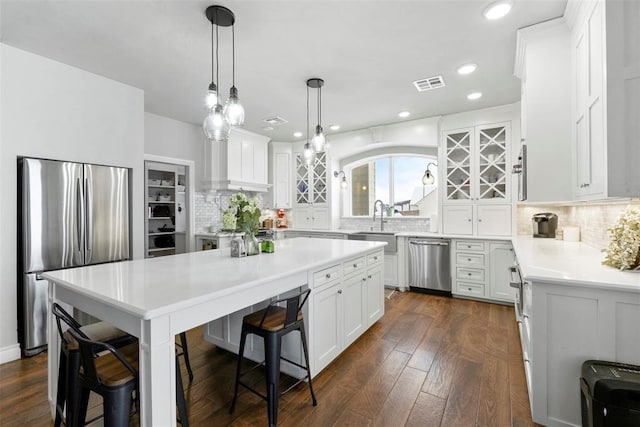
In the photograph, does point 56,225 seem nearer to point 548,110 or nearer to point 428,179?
point 548,110

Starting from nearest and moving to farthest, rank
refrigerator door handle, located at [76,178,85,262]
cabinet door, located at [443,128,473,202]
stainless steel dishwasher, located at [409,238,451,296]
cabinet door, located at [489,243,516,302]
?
refrigerator door handle, located at [76,178,85,262] → cabinet door, located at [489,243,516,302] → stainless steel dishwasher, located at [409,238,451,296] → cabinet door, located at [443,128,473,202]

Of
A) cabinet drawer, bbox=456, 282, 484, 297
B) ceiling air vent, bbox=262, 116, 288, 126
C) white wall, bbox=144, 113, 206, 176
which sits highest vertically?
ceiling air vent, bbox=262, 116, 288, 126

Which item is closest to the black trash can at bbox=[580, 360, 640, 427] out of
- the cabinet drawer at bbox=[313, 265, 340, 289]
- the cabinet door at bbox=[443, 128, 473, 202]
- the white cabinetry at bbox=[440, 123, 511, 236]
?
the cabinet drawer at bbox=[313, 265, 340, 289]

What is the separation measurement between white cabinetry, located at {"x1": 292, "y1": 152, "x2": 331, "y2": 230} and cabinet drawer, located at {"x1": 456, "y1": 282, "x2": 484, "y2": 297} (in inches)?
99.3

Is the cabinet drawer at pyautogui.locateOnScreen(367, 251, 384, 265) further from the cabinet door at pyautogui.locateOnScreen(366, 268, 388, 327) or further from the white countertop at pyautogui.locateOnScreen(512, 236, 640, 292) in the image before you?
the white countertop at pyautogui.locateOnScreen(512, 236, 640, 292)

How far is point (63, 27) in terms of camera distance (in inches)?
90.7

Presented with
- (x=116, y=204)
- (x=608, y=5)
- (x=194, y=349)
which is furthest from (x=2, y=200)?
(x=608, y=5)

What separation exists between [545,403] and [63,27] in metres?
4.19

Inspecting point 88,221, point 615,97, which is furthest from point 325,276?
point 88,221

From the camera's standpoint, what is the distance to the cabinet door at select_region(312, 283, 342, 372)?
2152 millimetres

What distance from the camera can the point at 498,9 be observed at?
6.84 ft

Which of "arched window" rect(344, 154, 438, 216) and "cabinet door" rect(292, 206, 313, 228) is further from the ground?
"arched window" rect(344, 154, 438, 216)

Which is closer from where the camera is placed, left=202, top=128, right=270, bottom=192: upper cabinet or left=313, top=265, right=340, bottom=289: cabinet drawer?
left=313, top=265, right=340, bottom=289: cabinet drawer

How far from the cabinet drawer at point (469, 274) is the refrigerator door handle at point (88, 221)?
4.46 m
